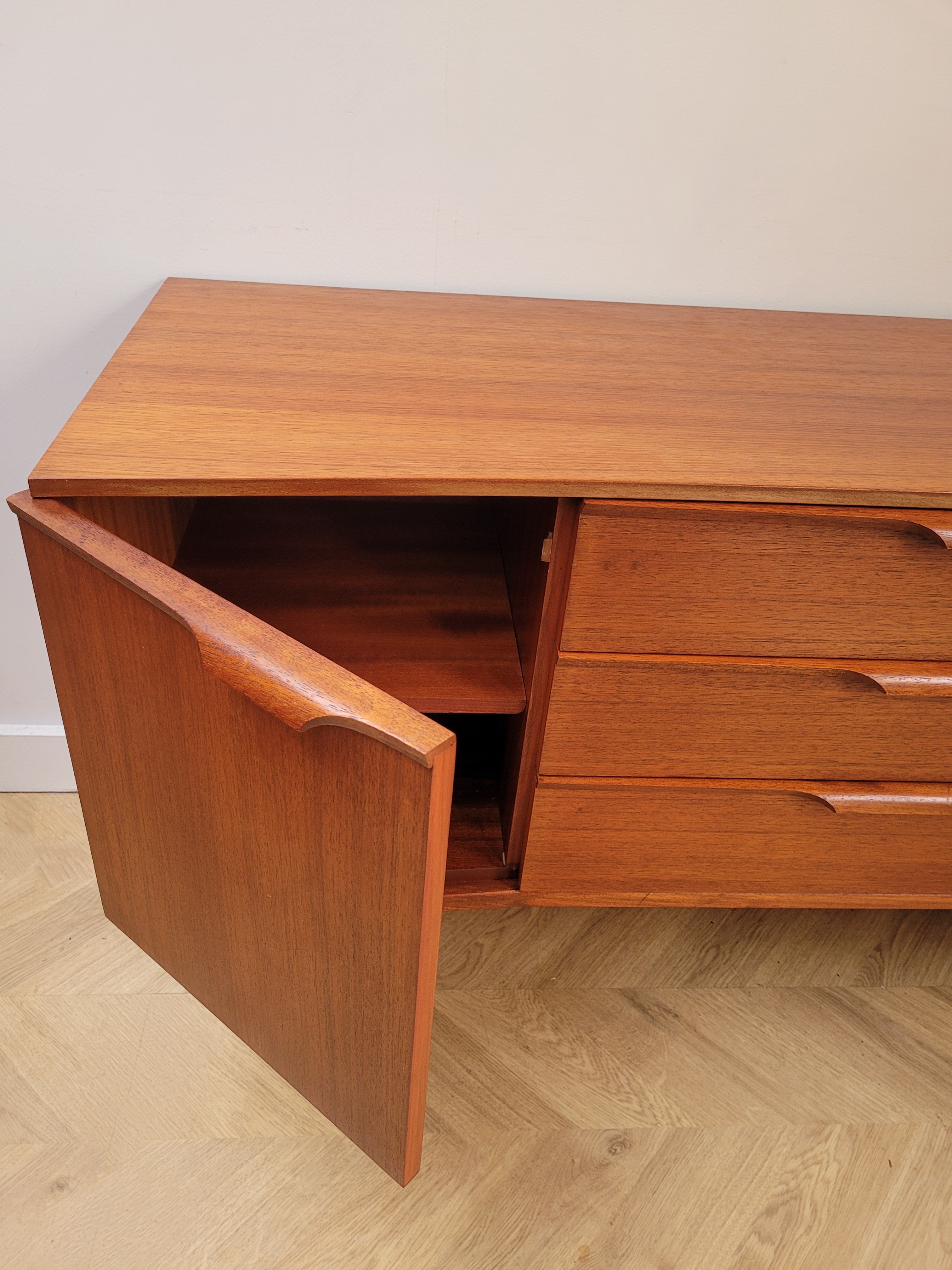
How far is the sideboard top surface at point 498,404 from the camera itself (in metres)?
0.67

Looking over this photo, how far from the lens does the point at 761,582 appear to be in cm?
75

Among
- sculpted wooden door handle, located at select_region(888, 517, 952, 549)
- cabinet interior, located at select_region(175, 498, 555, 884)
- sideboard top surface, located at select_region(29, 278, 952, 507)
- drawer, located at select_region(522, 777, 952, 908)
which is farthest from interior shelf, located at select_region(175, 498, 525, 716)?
sculpted wooden door handle, located at select_region(888, 517, 952, 549)

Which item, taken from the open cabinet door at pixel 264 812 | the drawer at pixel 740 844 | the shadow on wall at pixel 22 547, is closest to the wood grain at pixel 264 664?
the open cabinet door at pixel 264 812

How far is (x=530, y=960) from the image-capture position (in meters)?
1.12

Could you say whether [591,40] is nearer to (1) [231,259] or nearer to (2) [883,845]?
(1) [231,259]

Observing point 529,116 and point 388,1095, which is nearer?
point 388,1095

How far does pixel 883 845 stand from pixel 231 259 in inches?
36.0

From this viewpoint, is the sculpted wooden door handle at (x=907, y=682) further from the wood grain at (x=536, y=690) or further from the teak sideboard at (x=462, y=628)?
the wood grain at (x=536, y=690)

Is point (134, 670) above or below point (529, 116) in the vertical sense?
below

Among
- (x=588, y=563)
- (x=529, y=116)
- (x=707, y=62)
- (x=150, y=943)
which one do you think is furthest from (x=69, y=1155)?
(x=707, y=62)

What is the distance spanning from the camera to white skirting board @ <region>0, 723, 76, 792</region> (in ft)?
4.17

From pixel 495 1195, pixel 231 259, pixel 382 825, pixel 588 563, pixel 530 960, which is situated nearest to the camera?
pixel 382 825

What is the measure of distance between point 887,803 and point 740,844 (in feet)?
0.47

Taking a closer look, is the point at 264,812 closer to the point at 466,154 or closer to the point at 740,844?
the point at 740,844
